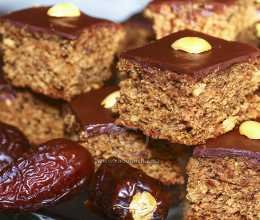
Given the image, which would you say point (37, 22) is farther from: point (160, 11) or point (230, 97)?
point (230, 97)

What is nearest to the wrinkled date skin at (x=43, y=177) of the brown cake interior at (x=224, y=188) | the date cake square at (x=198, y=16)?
the brown cake interior at (x=224, y=188)

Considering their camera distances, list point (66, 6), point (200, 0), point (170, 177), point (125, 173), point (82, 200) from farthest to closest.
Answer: point (200, 0), point (66, 6), point (170, 177), point (82, 200), point (125, 173)

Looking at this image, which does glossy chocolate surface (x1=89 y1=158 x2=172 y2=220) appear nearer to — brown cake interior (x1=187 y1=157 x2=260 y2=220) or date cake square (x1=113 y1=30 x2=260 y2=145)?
brown cake interior (x1=187 y1=157 x2=260 y2=220)

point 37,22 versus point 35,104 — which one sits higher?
point 37,22

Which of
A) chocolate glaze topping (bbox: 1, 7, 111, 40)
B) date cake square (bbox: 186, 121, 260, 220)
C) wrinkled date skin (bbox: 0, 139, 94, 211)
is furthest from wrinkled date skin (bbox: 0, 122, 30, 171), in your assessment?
date cake square (bbox: 186, 121, 260, 220)

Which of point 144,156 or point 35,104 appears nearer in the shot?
point 144,156

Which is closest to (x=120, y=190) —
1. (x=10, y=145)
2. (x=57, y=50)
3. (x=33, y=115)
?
(x=10, y=145)

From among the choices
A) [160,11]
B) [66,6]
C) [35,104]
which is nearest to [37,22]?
[66,6]
